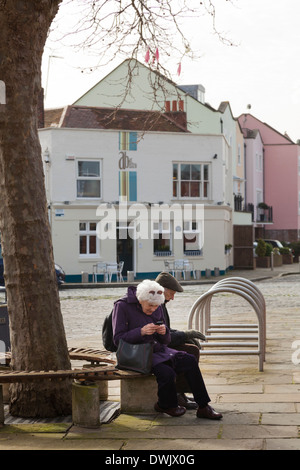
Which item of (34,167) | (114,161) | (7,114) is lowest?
(34,167)

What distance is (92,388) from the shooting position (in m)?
7.32

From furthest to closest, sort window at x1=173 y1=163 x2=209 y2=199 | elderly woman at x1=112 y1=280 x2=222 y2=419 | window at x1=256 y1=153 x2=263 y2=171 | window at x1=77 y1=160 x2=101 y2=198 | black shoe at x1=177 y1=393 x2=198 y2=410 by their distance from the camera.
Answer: window at x1=256 y1=153 x2=263 y2=171 < window at x1=173 y1=163 x2=209 y2=199 < window at x1=77 y1=160 x2=101 y2=198 < black shoe at x1=177 y1=393 x2=198 y2=410 < elderly woman at x1=112 y1=280 x2=222 y2=419

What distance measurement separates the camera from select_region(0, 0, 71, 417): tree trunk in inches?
300

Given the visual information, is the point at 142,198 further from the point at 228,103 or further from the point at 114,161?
the point at 228,103

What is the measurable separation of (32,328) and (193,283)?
26532mm

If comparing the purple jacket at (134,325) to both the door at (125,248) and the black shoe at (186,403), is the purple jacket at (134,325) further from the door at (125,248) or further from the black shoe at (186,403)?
the door at (125,248)

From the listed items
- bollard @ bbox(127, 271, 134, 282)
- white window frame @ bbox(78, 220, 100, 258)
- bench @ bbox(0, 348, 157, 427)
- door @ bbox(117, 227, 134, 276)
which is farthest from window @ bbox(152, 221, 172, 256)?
bench @ bbox(0, 348, 157, 427)

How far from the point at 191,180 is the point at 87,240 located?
5.98m

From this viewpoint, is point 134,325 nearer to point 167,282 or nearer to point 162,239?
point 167,282

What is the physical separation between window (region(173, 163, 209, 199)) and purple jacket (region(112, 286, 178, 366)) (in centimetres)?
3196

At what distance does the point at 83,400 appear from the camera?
7.29m

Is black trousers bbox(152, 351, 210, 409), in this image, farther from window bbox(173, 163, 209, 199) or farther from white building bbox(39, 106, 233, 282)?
window bbox(173, 163, 209, 199)

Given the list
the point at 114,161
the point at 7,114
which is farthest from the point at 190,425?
the point at 114,161

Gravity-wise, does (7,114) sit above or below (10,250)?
above
